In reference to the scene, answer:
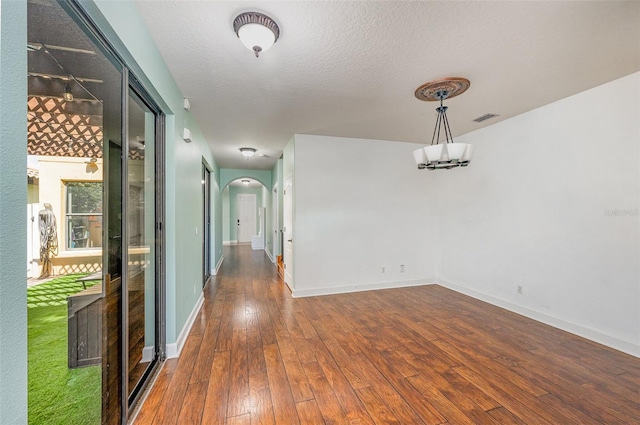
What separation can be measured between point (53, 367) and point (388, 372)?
87.2 inches

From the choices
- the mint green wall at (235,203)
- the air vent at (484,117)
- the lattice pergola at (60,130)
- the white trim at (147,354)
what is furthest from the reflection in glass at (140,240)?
the mint green wall at (235,203)

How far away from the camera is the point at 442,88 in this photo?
107 inches

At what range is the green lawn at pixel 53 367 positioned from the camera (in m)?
1.00

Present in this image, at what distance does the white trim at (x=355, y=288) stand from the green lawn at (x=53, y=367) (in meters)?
3.06

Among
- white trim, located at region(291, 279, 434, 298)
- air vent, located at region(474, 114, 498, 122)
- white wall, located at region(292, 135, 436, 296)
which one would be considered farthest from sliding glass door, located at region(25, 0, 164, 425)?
air vent, located at region(474, 114, 498, 122)

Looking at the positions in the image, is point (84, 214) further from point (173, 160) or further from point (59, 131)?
point (173, 160)

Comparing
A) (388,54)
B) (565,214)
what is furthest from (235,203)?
(565,214)

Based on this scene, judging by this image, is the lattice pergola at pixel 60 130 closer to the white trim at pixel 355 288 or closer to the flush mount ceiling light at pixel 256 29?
the flush mount ceiling light at pixel 256 29

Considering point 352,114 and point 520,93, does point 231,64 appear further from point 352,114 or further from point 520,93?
point 520,93

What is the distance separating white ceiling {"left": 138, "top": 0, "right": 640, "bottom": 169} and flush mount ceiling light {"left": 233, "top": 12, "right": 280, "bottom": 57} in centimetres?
5

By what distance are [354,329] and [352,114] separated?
9.16ft

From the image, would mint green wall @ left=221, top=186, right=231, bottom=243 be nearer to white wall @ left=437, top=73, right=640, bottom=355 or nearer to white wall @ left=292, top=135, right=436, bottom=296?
white wall @ left=292, top=135, right=436, bottom=296

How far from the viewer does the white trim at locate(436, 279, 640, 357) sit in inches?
101

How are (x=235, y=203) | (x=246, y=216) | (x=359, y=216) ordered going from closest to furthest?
(x=359, y=216)
(x=235, y=203)
(x=246, y=216)
